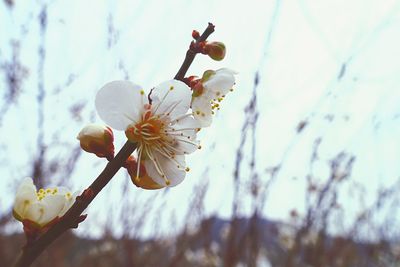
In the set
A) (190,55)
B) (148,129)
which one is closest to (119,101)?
(148,129)

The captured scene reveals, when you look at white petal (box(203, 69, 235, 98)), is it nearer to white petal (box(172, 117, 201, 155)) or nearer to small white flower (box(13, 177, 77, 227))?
white petal (box(172, 117, 201, 155))

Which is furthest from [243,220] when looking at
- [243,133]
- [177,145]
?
[177,145]

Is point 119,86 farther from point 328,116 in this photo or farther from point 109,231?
point 109,231

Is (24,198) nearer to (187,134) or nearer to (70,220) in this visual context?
(70,220)

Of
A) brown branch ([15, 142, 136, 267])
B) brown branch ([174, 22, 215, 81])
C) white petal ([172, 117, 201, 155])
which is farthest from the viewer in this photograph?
white petal ([172, 117, 201, 155])

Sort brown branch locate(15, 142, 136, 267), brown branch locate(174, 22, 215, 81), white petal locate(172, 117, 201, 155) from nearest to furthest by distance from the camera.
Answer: brown branch locate(15, 142, 136, 267) < brown branch locate(174, 22, 215, 81) < white petal locate(172, 117, 201, 155)

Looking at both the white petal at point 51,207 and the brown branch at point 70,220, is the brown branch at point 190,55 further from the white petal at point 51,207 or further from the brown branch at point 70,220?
the white petal at point 51,207

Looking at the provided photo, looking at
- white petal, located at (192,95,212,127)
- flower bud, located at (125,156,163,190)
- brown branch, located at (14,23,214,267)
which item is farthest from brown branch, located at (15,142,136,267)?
white petal, located at (192,95,212,127)
